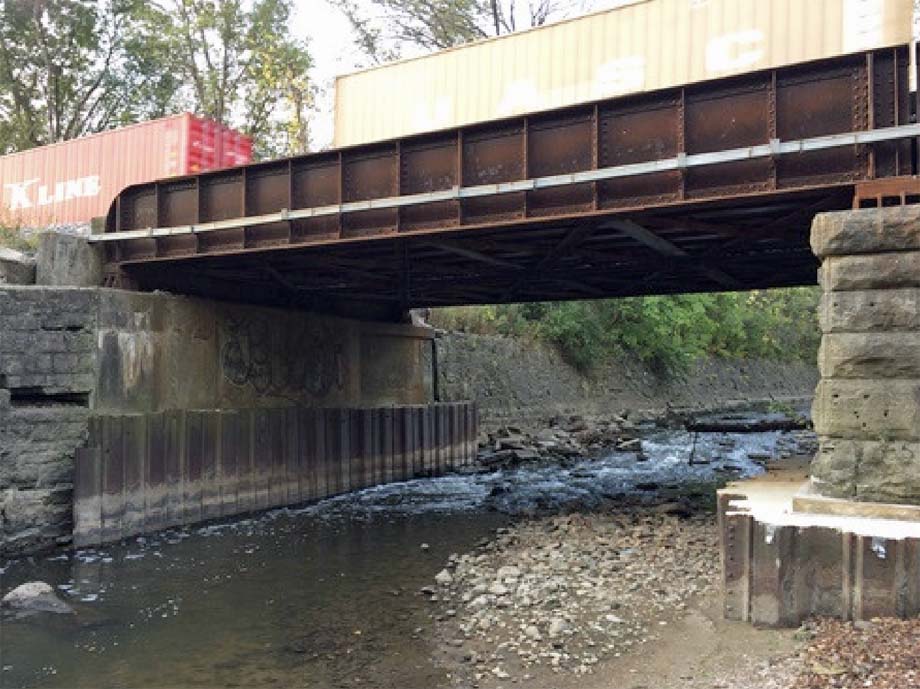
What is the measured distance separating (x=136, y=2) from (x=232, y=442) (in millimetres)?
30411

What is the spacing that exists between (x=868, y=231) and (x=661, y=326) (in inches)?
1312

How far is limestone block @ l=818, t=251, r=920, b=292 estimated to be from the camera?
27.3ft

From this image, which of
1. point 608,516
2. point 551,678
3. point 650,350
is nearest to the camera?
point 551,678

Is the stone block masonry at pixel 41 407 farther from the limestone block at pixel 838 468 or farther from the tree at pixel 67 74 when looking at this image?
the tree at pixel 67 74

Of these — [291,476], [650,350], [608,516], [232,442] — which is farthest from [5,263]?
[650,350]

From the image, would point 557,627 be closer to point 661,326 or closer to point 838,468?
point 838,468

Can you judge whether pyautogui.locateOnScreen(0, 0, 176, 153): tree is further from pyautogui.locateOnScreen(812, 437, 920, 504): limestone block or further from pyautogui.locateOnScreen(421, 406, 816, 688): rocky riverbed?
pyautogui.locateOnScreen(812, 437, 920, 504): limestone block

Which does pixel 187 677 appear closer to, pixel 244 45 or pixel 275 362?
pixel 275 362

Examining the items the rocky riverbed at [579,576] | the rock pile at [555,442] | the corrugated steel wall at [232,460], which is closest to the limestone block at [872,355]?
the rocky riverbed at [579,576]

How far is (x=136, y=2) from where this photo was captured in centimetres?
3784

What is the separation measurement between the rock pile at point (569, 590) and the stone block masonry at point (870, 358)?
93.1 inches

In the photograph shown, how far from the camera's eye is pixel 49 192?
75.9ft

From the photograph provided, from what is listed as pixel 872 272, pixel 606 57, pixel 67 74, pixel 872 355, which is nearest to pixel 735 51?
pixel 606 57

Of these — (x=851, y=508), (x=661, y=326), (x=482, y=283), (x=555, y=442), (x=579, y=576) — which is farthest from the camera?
(x=661, y=326)
